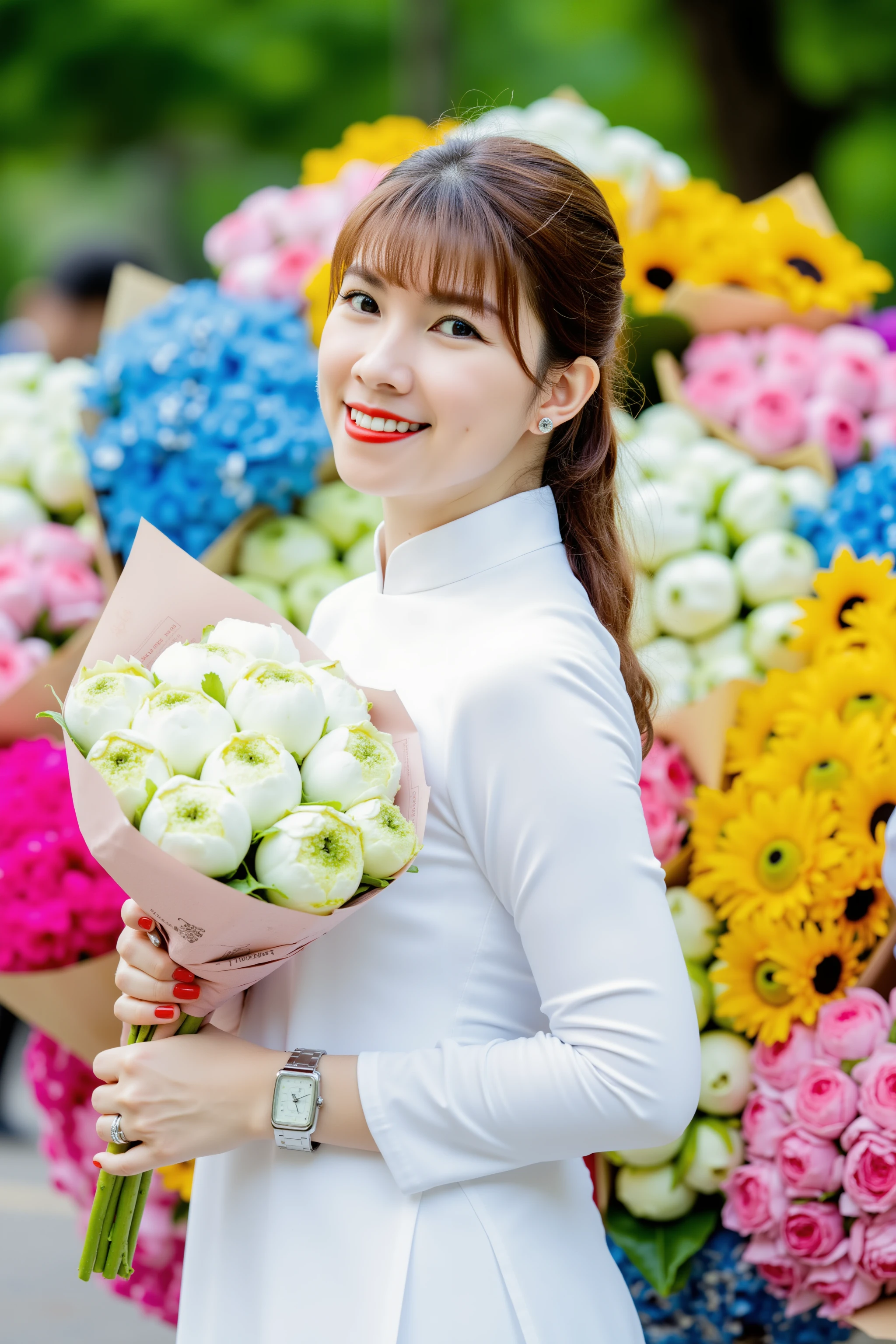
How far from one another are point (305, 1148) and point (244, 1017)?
0.69ft

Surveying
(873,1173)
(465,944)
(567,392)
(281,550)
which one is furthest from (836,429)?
(465,944)

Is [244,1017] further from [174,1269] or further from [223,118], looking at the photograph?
[223,118]

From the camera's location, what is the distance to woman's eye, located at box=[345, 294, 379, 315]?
4.85ft

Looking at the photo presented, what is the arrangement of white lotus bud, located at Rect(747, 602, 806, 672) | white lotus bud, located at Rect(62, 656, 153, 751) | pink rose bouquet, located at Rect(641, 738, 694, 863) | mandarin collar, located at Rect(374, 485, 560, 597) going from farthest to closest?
white lotus bud, located at Rect(747, 602, 806, 672) < pink rose bouquet, located at Rect(641, 738, 694, 863) < mandarin collar, located at Rect(374, 485, 560, 597) < white lotus bud, located at Rect(62, 656, 153, 751)

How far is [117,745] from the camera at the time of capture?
124cm

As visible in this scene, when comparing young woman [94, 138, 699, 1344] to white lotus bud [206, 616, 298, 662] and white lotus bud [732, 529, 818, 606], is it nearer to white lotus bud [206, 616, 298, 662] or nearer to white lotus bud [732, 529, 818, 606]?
white lotus bud [206, 616, 298, 662]

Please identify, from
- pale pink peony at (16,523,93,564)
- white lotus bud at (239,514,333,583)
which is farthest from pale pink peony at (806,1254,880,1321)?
pale pink peony at (16,523,93,564)

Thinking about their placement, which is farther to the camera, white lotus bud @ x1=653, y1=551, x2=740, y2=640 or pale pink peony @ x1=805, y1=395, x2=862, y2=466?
pale pink peony @ x1=805, y1=395, x2=862, y2=466

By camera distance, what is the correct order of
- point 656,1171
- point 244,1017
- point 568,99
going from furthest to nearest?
1. point 568,99
2. point 656,1171
3. point 244,1017

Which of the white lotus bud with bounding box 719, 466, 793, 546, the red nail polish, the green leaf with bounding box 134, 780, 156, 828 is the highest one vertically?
the green leaf with bounding box 134, 780, 156, 828

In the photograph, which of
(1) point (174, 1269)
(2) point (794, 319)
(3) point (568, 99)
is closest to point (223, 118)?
(3) point (568, 99)

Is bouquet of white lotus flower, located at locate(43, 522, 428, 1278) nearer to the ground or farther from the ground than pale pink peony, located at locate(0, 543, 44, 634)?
farther from the ground

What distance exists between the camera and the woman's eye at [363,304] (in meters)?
1.48

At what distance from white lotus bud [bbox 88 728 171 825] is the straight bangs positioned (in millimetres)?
538
